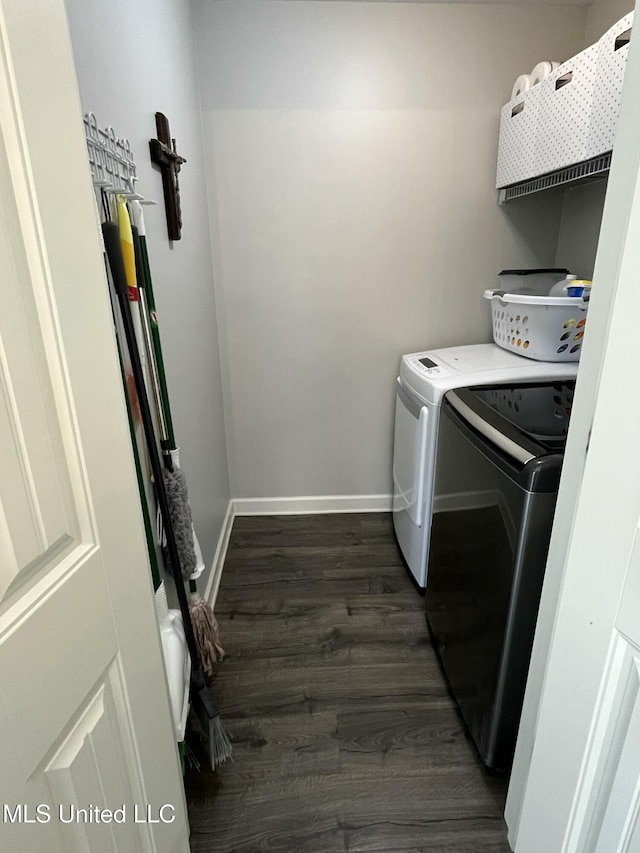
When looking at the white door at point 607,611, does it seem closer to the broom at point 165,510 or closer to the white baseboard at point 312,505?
the broom at point 165,510

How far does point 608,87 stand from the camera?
1.47m

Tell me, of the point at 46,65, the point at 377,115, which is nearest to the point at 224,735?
the point at 46,65

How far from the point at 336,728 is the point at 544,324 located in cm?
162

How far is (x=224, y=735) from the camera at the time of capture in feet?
4.59

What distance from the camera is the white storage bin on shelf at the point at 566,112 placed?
1565mm

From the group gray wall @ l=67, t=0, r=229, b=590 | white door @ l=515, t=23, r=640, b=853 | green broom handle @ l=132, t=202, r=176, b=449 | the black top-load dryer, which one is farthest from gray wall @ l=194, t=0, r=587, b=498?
white door @ l=515, t=23, r=640, b=853

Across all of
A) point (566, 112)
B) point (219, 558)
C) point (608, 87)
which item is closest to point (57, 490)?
point (219, 558)

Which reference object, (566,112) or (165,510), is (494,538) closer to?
(165,510)

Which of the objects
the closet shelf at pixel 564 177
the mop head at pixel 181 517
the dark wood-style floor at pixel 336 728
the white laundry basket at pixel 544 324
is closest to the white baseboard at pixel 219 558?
the dark wood-style floor at pixel 336 728

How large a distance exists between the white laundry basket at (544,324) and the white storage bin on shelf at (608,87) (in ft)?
Result: 1.61

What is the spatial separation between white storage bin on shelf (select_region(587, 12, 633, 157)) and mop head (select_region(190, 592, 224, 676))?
1.94 m

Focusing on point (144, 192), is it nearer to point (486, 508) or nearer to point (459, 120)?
point (486, 508)

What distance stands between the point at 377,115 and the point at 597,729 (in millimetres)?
2377

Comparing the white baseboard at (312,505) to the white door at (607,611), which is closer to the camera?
the white door at (607,611)
